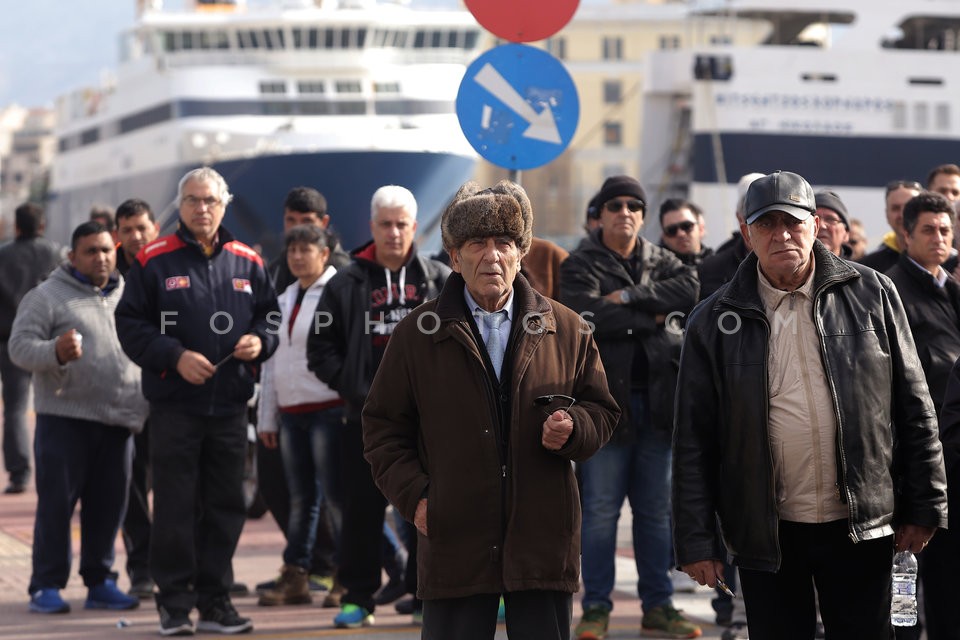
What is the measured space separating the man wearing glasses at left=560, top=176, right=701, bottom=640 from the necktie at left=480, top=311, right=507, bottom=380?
2.43m

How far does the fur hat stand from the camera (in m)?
5.27

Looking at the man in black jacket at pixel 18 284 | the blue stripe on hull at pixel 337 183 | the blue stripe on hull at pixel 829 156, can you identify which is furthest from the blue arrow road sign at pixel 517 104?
the blue stripe on hull at pixel 829 156

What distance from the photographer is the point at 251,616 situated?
334 inches

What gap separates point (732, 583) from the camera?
8.40 metres

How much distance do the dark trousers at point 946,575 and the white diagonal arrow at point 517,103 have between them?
259 centimetres

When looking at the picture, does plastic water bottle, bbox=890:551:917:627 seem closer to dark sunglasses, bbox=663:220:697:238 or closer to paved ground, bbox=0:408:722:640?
paved ground, bbox=0:408:722:640

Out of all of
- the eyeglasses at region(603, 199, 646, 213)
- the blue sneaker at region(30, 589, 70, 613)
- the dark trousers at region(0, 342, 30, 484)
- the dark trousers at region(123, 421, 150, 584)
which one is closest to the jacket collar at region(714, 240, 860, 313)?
the eyeglasses at region(603, 199, 646, 213)

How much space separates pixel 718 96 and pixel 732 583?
104ft

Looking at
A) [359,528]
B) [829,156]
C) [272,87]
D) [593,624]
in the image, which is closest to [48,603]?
[359,528]

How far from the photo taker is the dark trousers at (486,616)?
5223 mm

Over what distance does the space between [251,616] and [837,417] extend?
4447mm

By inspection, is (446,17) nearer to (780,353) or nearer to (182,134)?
(182,134)

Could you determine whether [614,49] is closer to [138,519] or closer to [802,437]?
[138,519]

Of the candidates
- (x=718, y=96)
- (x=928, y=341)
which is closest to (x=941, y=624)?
(x=928, y=341)
